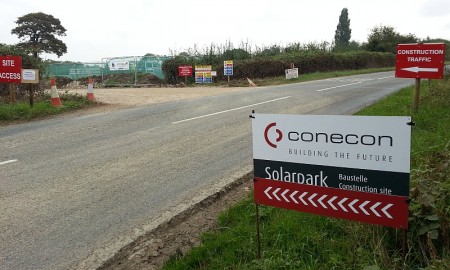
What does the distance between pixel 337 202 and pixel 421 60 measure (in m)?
6.62

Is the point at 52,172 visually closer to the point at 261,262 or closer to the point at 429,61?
the point at 261,262

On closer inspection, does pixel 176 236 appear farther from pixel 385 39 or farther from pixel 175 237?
pixel 385 39

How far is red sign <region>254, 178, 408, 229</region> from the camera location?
8.85 ft

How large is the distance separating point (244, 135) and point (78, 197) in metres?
4.12

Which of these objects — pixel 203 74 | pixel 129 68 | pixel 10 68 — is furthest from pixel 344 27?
pixel 10 68

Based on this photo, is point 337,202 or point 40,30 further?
point 40,30

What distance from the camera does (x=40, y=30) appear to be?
2247 inches

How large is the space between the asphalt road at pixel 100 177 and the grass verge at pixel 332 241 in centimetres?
93

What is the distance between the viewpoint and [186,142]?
7.68 m

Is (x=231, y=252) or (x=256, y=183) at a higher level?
(x=256, y=183)

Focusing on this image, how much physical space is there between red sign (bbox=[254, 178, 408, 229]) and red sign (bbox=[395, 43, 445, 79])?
632 centimetres

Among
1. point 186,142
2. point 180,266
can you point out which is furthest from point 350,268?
point 186,142

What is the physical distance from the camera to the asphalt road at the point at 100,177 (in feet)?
12.4

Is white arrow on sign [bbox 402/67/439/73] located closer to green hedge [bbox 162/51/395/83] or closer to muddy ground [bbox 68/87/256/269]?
muddy ground [bbox 68/87/256/269]
